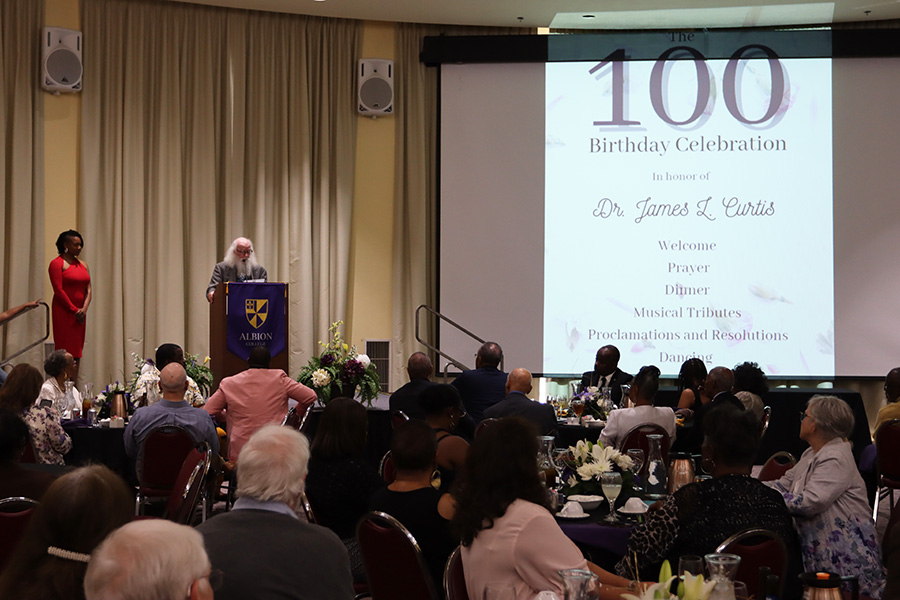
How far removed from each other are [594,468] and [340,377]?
13.1 ft

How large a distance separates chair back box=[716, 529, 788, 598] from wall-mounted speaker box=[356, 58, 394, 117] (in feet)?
27.0

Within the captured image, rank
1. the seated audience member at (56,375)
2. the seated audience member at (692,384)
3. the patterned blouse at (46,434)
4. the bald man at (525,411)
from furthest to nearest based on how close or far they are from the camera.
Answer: the seated audience member at (692,384), the seated audience member at (56,375), the bald man at (525,411), the patterned blouse at (46,434)

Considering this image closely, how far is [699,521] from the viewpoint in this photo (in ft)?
10.6

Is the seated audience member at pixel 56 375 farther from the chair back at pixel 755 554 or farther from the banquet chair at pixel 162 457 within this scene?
the chair back at pixel 755 554

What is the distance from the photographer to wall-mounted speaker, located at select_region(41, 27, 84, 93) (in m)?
9.41

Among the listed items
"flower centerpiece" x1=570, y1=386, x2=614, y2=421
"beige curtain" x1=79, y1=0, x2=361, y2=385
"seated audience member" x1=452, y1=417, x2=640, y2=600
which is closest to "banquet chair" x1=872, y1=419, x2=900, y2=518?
"flower centerpiece" x1=570, y1=386, x2=614, y2=421

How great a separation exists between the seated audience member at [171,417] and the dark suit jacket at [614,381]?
11.1 ft

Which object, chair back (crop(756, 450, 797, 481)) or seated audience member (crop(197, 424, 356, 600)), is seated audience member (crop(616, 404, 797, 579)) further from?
chair back (crop(756, 450, 797, 481))

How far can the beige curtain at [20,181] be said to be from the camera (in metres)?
9.38

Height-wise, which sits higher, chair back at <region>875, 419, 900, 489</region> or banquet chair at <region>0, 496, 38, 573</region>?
banquet chair at <region>0, 496, 38, 573</region>

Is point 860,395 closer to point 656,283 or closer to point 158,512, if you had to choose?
point 656,283

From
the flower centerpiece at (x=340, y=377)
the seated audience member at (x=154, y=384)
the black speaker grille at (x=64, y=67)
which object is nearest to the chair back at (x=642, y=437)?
the flower centerpiece at (x=340, y=377)

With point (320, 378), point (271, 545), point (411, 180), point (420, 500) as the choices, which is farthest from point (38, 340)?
point (271, 545)

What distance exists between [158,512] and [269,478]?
417 cm
